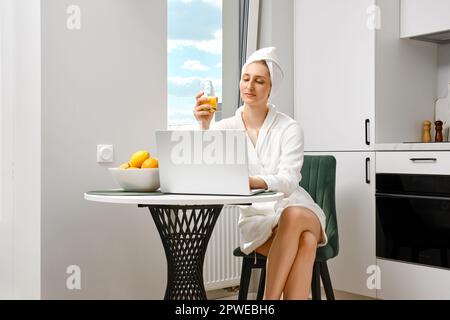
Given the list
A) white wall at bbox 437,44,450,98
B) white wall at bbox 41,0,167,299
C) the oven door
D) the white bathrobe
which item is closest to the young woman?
the white bathrobe

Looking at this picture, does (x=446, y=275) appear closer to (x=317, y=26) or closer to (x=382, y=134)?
(x=382, y=134)

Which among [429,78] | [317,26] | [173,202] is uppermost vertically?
[317,26]

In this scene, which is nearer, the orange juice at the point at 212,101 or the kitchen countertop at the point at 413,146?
the orange juice at the point at 212,101

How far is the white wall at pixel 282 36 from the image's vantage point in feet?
13.0

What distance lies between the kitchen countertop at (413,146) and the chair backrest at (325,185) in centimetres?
38

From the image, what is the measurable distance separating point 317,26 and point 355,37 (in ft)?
1.14

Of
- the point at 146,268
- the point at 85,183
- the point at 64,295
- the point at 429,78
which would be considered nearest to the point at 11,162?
the point at 85,183

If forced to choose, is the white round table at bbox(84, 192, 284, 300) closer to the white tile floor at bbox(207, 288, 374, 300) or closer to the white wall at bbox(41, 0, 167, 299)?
the white wall at bbox(41, 0, 167, 299)

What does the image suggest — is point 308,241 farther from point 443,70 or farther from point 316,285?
point 443,70

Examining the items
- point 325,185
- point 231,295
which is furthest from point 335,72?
A: point 231,295

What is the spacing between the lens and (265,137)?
288 cm

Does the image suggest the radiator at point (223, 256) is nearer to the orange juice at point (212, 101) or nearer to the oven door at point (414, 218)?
the oven door at point (414, 218)

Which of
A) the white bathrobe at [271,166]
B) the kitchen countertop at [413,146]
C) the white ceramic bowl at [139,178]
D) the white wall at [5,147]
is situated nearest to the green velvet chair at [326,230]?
the white bathrobe at [271,166]

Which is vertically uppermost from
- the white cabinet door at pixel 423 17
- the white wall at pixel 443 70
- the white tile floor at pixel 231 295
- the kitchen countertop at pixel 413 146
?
the white cabinet door at pixel 423 17
